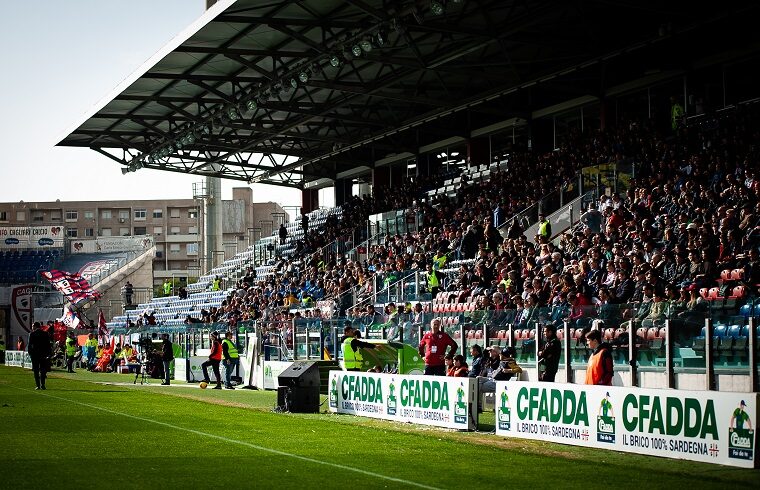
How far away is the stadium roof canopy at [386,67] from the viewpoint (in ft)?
104

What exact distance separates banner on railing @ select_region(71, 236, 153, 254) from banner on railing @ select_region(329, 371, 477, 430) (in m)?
69.2

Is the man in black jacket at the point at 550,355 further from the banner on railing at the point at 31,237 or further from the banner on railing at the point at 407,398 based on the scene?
the banner on railing at the point at 31,237

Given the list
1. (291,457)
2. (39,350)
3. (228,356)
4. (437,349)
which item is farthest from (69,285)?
(291,457)

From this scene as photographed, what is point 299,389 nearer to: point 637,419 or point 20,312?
point 637,419

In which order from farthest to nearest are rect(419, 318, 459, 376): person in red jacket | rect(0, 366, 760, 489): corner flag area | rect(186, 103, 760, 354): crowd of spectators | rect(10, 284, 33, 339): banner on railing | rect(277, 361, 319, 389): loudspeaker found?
rect(10, 284, 33, 339): banner on railing
rect(419, 318, 459, 376): person in red jacket
rect(277, 361, 319, 389): loudspeaker
rect(186, 103, 760, 354): crowd of spectators
rect(0, 366, 760, 489): corner flag area

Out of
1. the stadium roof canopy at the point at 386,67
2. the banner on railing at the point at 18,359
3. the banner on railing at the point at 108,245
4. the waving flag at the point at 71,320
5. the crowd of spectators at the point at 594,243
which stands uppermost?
the stadium roof canopy at the point at 386,67

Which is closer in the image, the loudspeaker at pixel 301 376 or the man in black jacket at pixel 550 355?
the man in black jacket at pixel 550 355

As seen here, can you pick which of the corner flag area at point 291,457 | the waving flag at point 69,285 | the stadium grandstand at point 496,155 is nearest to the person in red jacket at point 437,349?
the stadium grandstand at point 496,155

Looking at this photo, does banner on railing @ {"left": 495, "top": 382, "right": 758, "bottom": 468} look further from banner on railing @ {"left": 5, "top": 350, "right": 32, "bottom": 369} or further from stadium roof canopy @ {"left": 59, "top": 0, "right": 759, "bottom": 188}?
banner on railing @ {"left": 5, "top": 350, "right": 32, "bottom": 369}

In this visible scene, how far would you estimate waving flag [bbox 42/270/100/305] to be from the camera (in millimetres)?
66562

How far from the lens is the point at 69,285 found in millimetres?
67562

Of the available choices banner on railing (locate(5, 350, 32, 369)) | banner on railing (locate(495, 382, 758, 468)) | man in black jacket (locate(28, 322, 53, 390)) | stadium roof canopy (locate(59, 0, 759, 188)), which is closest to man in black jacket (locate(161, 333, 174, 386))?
man in black jacket (locate(28, 322, 53, 390))

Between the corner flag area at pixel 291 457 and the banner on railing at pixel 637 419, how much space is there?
200mm

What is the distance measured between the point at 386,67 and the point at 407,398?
76.1ft
